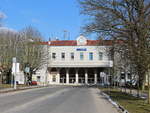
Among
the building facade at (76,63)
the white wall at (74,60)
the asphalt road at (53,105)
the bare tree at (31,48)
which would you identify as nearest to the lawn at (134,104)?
the asphalt road at (53,105)

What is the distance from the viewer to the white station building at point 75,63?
77688 mm

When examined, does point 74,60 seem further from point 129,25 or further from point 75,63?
point 129,25

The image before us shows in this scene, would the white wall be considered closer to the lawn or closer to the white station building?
the white station building

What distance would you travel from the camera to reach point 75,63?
78375 millimetres

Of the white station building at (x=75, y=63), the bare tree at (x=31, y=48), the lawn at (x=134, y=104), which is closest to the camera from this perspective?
the lawn at (x=134, y=104)

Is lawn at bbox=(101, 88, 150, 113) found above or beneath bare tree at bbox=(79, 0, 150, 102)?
beneath

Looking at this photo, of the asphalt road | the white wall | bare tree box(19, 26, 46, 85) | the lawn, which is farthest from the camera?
the white wall

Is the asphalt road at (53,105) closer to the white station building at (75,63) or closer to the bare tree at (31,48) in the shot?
the bare tree at (31,48)

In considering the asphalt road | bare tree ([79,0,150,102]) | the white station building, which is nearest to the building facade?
the white station building

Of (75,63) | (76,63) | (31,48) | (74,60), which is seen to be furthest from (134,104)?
(74,60)

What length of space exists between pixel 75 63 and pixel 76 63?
30 centimetres

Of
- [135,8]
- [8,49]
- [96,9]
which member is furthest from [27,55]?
[135,8]

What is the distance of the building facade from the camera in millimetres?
77688

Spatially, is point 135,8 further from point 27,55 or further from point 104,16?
point 27,55
